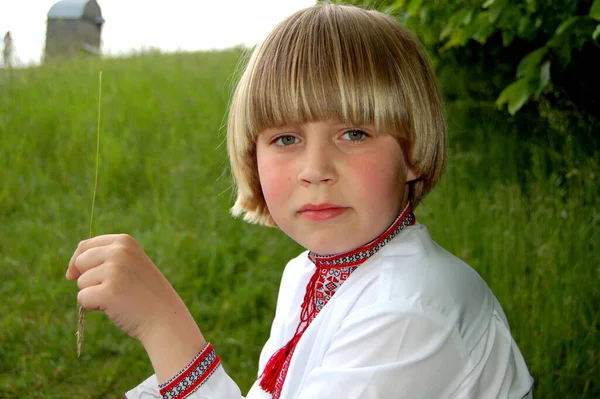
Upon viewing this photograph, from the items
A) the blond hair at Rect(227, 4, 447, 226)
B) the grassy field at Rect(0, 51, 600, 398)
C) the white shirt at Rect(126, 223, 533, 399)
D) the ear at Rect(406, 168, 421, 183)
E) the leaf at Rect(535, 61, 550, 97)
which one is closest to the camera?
the white shirt at Rect(126, 223, 533, 399)

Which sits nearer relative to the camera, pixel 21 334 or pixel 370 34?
pixel 370 34

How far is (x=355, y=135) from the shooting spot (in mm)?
1160

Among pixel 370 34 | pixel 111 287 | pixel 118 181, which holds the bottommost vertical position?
pixel 118 181

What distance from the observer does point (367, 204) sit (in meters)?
1.14

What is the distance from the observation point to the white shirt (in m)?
1.04

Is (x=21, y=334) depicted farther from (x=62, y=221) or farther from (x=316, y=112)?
(x=316, y=112)

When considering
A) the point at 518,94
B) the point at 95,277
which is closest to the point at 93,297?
the point at 95,277

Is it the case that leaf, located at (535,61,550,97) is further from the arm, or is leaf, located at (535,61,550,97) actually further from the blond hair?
the arm

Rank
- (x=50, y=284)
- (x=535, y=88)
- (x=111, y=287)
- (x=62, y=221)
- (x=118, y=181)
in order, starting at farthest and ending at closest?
1. (x=118, y=181)
2. (x=62, y=221)
3. (x=50, y=284)
4. (x=535, y=88)
5. (x=111, y=287)

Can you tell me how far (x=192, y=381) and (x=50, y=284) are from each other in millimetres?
1776

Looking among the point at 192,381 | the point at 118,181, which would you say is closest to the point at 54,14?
the point at 192,381

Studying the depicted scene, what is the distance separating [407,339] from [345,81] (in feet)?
1.35

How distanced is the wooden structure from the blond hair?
759 mm

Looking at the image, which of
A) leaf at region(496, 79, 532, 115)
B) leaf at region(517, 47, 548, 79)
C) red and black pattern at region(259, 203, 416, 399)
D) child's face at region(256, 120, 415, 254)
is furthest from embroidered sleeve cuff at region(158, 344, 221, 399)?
leaf at region(517, 47, 548, 79)
